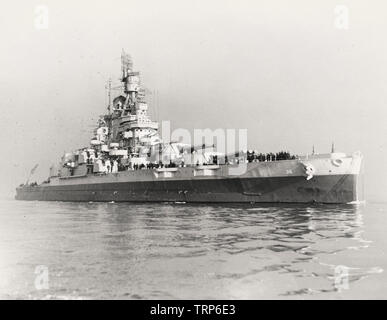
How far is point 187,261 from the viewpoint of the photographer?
9547 mm

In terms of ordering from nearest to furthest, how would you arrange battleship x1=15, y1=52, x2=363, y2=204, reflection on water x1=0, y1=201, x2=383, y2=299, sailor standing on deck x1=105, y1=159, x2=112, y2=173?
reflection on water x1=0, y1=201, x2=383, y2=299 → battleship x1=15, y1=52, x2=363, y2=204 → sailor standing on deck x1=105, y1=159, x2=112, y2=173

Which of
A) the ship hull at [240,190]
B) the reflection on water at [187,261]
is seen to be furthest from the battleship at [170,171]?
the reflection on water at [187,261]

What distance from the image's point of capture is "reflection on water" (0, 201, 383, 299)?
286 inches

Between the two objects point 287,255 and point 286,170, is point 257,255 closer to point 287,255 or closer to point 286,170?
point 287,255

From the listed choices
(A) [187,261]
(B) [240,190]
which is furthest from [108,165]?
(A) [187,261]

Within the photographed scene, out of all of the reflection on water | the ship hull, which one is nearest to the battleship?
the ship hull

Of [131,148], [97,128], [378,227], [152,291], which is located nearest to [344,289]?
[152,291]

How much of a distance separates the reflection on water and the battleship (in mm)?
11070

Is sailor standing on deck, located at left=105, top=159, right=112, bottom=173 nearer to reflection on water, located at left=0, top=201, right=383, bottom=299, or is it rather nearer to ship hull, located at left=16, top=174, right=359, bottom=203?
ship hull, located at left=16, top=174, right=359, bottom=203

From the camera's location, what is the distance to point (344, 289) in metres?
7.24

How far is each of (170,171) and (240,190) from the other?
6297 mm

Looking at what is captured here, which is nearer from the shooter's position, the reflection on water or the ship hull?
the reflection on water

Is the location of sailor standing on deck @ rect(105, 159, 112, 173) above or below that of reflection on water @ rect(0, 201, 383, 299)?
above

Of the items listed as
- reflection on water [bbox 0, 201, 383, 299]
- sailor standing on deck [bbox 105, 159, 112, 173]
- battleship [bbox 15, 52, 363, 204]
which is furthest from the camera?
sailor standing on deck [bbox 105, 159, 112, 173]
